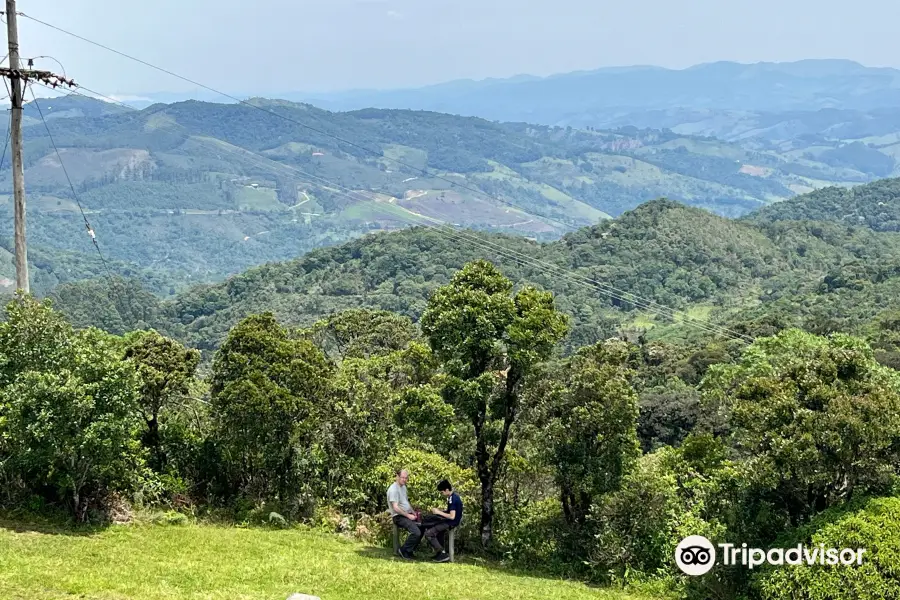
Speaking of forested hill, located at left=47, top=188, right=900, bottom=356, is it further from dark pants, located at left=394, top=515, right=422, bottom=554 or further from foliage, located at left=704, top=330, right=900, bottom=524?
dark pants, located at left=394, top=515, right=422, bottom=554

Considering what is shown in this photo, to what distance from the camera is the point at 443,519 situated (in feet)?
45.5

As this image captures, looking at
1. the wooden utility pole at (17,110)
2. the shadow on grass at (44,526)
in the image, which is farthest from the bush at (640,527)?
the wooden utility pole at (17,110)

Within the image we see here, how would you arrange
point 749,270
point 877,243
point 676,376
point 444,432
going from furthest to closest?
1. point 877,243
2. point 749,270
3. point 676,376
4. point 444,432

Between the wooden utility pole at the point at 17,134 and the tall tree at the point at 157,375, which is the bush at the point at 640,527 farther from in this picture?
the wooden utility pole at the point at 17,134

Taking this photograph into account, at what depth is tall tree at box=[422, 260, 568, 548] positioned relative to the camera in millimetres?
14922

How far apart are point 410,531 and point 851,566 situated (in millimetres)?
7082

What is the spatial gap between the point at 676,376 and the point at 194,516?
45249 millimetres

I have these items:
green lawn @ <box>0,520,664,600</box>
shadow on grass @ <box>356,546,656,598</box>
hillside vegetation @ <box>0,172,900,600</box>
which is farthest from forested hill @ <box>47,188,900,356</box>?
green lawn @ <box>0,520,664,600</box>

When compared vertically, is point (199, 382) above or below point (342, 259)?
above

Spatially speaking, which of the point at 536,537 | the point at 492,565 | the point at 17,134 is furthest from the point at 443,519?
the point at 17,134

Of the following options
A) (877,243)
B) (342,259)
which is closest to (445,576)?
(342,259)

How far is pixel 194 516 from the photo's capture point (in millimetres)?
15703

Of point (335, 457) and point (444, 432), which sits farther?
point (335, 457)

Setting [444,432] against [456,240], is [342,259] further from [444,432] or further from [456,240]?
[444,432]
